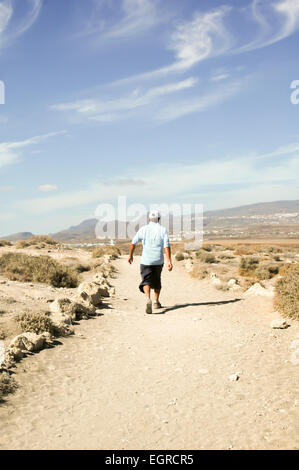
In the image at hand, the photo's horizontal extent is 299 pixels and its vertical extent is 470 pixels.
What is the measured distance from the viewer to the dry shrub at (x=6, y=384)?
167 inches

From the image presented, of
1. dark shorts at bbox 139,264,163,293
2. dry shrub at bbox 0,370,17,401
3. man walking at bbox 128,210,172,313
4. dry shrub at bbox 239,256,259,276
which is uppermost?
man walking at bbox 128,210,172,313

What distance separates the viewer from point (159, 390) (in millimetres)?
4465

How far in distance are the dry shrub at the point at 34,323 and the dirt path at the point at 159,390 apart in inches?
19.4

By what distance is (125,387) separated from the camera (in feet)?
15.0

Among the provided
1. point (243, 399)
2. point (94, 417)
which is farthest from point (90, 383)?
point (243, 399)

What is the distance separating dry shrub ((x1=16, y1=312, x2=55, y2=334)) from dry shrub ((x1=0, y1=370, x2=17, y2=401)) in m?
1.81

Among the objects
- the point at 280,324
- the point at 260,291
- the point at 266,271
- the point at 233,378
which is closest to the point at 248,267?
the point at 266,271

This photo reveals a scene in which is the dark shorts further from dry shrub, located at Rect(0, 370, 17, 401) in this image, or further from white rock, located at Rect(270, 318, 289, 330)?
dry shrub, located at Rect(0, 370, 17, 401)

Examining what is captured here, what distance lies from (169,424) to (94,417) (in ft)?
2.61

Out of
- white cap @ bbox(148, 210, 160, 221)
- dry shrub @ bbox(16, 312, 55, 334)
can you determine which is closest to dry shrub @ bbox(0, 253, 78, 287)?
white cap @ bbox(148, 210, 160, 221)

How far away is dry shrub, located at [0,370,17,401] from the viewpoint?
4.23m

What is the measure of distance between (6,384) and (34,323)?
2.24 metres

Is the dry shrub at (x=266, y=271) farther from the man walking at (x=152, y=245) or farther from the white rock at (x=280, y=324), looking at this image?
the white rock at (x=280, y=324)
